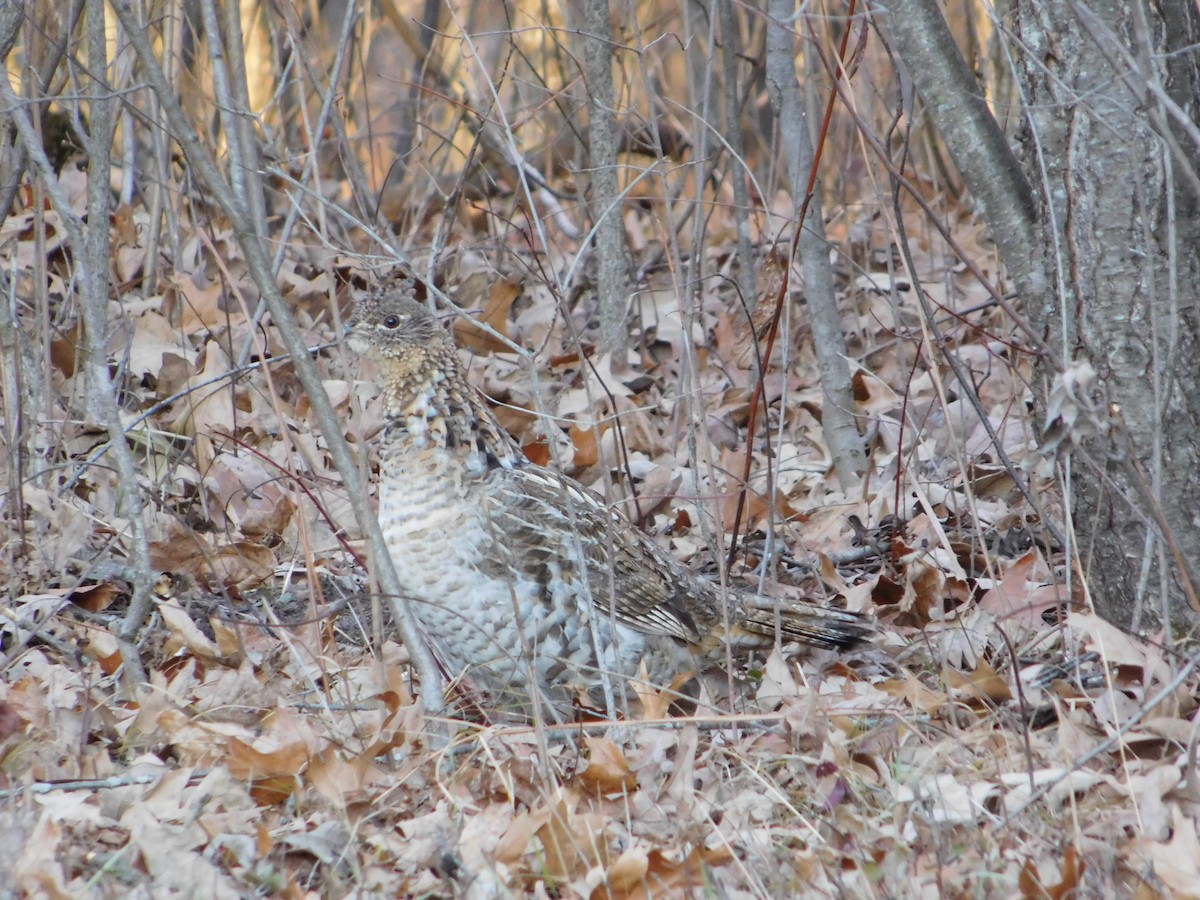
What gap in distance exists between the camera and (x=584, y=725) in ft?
11.1

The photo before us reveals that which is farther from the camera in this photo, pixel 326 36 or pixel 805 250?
pixel 326 36

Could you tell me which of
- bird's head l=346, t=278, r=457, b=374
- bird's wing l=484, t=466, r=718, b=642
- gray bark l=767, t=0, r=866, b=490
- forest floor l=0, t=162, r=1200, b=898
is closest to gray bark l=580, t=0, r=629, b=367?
forest floor l=0, t=162, r=1200, b=898

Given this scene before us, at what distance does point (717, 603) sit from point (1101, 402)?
6.61 ft

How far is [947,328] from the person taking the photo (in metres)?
6.88

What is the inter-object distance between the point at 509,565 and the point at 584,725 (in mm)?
825

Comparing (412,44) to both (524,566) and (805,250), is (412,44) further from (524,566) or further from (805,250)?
(524,566)

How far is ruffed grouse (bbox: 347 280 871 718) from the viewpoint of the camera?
418 centimetres

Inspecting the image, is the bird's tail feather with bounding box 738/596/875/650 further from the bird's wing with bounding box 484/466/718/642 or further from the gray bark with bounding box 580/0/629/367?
the gray bark with bounding box 580/0/629/367

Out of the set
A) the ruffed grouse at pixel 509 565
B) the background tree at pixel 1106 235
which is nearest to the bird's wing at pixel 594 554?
the ruffed grouse at pixel 509 565

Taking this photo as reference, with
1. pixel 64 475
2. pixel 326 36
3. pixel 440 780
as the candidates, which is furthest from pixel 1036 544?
pixel 326 36

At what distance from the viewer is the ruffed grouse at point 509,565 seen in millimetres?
4180

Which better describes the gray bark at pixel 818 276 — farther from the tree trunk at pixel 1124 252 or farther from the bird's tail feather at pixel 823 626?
the tree trunk at pixel 1124 252

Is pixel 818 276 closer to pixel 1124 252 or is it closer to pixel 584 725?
pixel 1124 252

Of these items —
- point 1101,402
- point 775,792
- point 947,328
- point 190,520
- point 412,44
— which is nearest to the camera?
point 1101,402
